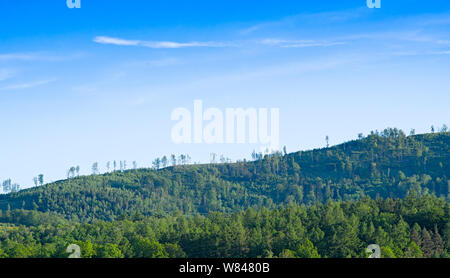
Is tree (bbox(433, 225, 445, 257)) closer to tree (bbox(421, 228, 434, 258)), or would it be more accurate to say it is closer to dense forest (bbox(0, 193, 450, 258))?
dense forest (bbox(0, 193, 450, 258))

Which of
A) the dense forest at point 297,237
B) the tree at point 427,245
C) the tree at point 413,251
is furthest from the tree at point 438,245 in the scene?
the tree at point 413,251

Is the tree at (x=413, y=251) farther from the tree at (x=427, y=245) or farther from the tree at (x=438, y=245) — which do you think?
the tree at (x=438, y=245)

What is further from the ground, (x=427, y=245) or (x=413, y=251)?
(x=413, y=251)

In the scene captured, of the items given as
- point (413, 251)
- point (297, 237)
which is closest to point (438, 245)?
point (413, 251)

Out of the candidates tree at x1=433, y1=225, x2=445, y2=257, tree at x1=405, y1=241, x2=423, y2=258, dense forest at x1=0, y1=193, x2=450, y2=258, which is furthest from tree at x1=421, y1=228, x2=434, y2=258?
tree at x1=405, y1=241, x2=423, y2=258

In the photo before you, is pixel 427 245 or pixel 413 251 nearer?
pixel 413 251

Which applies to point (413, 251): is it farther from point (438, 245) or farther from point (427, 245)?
point (438, 245)

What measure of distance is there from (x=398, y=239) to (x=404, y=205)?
3601 centimetres

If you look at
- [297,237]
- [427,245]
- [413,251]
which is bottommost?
[427,245]

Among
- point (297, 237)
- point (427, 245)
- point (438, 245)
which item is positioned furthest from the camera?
point (297, 237)

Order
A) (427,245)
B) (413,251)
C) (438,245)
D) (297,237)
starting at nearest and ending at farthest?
(413,251), (438,245), (427,245), (297,237)

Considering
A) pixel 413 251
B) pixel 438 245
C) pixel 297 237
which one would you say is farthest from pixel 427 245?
pixel 297 237

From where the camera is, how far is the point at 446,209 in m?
136
